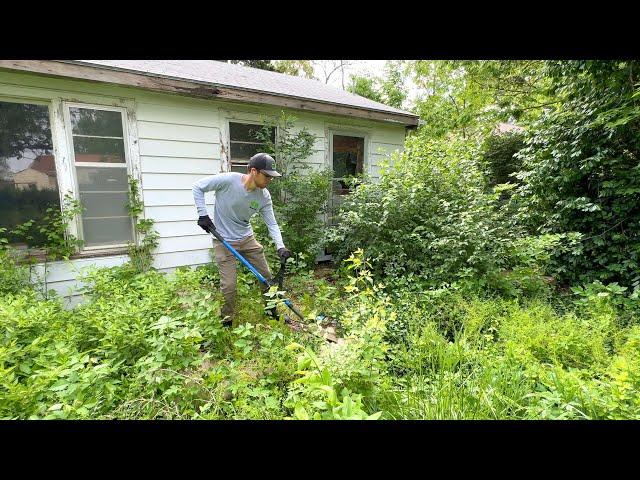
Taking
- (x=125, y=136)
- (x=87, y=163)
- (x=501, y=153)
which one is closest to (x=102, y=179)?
(x=87, y=163)

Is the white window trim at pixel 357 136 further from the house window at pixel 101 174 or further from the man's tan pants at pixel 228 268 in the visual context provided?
the house window at pixel 101 174

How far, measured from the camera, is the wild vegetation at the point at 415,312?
188 centimetres

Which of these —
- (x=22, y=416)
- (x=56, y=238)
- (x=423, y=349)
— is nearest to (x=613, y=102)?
(x=423, y=349)

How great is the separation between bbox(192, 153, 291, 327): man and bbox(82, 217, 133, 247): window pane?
1.62 meters

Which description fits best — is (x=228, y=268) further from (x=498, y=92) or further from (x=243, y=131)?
(x=498, y=92)

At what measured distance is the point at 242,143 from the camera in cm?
513

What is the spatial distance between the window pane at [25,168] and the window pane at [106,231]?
41 centimetres

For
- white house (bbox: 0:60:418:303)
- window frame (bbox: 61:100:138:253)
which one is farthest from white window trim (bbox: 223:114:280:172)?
window frame (bbox: 61:100:138:253)

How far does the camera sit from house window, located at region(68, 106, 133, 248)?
12.5ft

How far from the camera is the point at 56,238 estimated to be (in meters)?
3.64

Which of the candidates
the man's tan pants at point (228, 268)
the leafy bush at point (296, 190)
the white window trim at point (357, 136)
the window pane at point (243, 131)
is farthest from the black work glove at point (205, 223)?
the white window trim at point (357, 136)

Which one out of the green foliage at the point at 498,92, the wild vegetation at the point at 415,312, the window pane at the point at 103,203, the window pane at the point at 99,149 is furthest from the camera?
the green foliage at the point at 498,92
